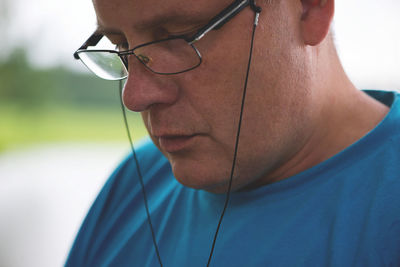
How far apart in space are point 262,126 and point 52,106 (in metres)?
10.2

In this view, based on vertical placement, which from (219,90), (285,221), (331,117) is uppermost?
(219,90)

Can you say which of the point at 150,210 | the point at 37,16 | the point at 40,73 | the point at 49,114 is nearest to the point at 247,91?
the point at 150,210

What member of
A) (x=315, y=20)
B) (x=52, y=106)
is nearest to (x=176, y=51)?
(x=315, y=20)

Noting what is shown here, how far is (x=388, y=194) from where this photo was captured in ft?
2.52

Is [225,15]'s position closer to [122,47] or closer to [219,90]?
[219,90]

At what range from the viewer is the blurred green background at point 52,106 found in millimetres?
7641

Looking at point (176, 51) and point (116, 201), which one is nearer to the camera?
point (176, 51)

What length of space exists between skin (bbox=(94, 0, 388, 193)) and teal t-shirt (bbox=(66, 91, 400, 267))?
2.3 inches

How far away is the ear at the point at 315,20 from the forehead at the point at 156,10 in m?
0.16

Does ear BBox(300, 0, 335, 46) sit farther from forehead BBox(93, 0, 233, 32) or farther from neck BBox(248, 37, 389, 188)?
forehead BBox(93, 0, 233, 32)

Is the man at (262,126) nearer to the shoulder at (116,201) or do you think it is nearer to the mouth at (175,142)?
the mouth at (175,142)

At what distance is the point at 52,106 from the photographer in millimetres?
10289

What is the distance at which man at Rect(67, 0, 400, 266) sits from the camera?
0.77 m

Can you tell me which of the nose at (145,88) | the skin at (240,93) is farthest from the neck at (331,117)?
the nose at (145,88)
